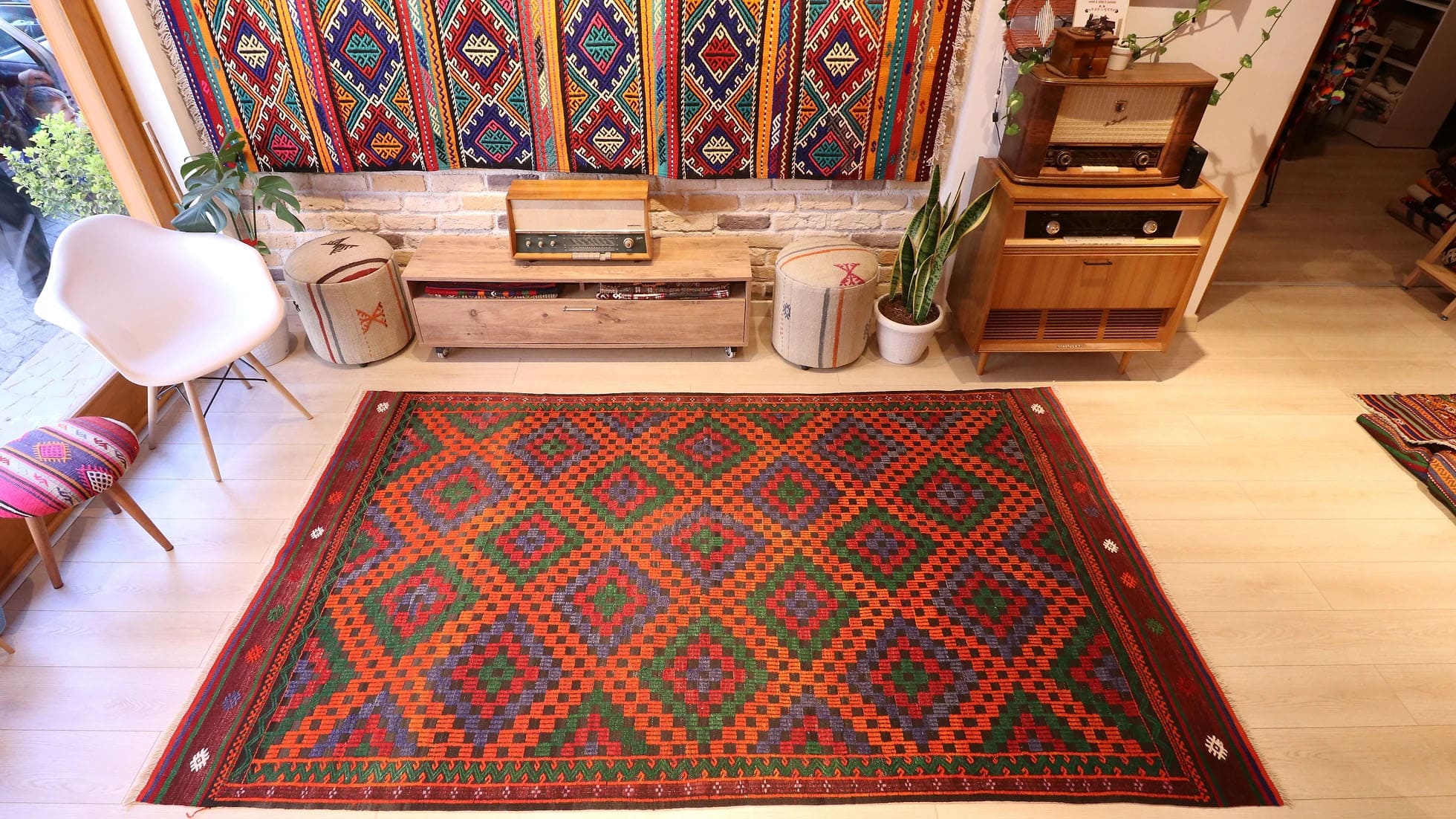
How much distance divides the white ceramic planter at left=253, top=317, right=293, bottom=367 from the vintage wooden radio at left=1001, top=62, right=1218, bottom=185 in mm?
2965

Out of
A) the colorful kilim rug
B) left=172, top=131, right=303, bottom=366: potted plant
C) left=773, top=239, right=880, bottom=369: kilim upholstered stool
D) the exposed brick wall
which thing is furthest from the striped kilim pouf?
the colorful kilim rug

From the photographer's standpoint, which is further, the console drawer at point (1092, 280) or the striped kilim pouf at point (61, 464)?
the console drawer at point (1092, 280)

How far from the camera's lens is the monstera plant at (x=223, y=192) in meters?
2.66

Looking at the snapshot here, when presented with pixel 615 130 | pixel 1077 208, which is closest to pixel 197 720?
pixel 615 130

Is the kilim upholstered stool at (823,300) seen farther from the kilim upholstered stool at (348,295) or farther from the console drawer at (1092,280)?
the kilim upholstered stool at (348,295)

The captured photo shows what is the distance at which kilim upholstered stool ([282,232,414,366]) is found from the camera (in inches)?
114

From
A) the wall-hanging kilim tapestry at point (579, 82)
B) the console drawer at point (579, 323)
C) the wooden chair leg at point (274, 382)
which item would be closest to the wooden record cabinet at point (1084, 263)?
the wall-hanging kilim tapestry at point (579, 82)

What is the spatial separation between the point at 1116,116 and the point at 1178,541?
1456mm

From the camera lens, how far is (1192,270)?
283 cm

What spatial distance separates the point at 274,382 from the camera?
2.72 metres

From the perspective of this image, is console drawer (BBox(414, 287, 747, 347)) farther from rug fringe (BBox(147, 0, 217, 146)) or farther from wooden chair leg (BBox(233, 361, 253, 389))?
rug fringe (BBox(147, 0, 217, 146))

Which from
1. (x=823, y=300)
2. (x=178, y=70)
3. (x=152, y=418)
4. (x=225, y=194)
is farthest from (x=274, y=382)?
(x=823, y=300)

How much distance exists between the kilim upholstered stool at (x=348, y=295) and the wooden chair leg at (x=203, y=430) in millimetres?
556

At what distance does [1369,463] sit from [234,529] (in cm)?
395
